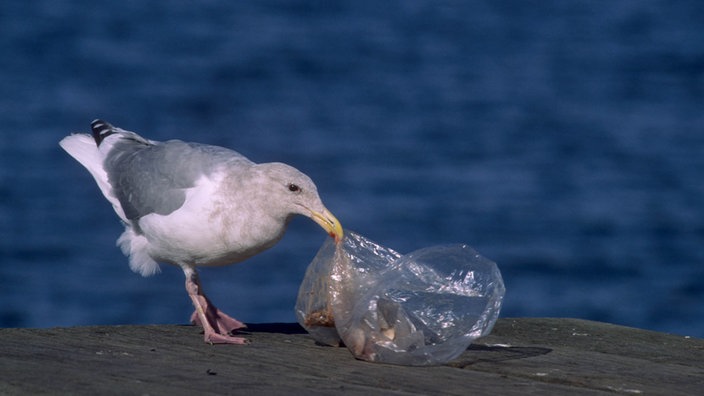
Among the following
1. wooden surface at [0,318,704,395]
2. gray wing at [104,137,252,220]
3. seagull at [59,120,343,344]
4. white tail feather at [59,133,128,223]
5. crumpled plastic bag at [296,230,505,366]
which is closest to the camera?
wooden surface at [0,318,704,395]

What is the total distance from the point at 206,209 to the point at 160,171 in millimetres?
576

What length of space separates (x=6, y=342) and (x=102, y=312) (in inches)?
341

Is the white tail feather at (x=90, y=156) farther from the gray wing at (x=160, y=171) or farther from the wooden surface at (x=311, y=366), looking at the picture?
the wooden surface at (x=311, y=366)

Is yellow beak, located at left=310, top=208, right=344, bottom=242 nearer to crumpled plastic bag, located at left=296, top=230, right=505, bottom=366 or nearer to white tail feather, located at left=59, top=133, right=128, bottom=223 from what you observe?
crumpled plastic bag, located at left=296, top=230, right=505, bottom=366

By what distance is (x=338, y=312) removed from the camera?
4.53 meters

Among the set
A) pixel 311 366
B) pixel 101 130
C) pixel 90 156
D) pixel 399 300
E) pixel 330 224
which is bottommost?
pixel 311 366

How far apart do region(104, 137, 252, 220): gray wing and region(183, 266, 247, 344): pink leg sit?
1.04ft

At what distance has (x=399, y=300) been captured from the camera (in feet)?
14.8

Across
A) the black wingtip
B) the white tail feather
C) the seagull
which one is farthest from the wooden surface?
the black wingtip

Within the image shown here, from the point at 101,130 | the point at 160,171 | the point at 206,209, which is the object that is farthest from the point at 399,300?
the point at 101,130

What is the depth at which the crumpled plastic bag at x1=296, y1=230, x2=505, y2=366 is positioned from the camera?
4.34 m

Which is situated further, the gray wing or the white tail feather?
the white tail feather

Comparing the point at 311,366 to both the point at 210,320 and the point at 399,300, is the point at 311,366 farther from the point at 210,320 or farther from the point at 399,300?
the point at 210,320

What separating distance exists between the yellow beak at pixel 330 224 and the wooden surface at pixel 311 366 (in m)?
0.40
